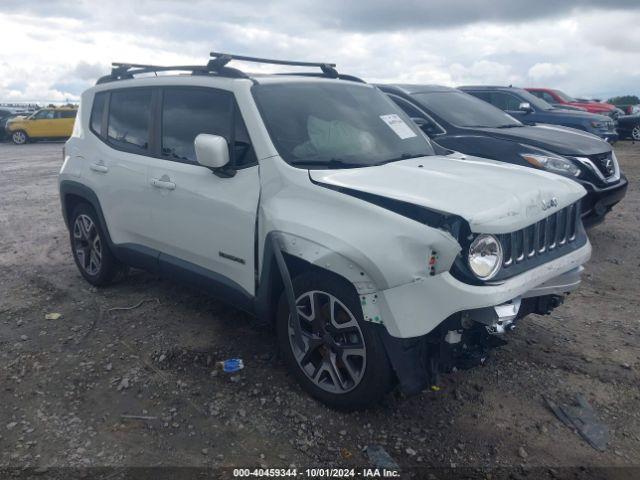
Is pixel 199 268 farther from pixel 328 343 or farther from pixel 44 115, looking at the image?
pixel 44 115

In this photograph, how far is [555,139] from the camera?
6.44 metres

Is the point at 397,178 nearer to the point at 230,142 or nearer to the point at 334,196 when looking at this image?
the point at 334,196

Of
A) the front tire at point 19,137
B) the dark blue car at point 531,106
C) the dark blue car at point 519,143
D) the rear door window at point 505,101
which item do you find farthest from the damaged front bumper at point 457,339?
the front tire at point 19,137

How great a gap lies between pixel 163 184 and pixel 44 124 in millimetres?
22884

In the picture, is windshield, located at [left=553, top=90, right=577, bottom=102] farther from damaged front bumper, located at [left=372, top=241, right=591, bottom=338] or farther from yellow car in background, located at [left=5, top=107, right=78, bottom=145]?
yellow car in background, located at [left=5, top=107, right=78, bottom=145]

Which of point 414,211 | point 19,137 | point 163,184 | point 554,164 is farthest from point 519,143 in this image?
point 19,137

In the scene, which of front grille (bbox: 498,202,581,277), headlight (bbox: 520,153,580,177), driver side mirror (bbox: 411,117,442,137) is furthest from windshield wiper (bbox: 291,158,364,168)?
driver side mirror (bbox: 411,117,442,137)

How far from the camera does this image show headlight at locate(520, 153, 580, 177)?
5984mm

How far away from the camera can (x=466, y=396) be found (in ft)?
11.5

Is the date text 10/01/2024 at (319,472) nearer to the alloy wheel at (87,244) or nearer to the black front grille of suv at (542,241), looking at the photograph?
the black front grille of suv at (542,241)

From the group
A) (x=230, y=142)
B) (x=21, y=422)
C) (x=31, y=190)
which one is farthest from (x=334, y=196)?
(x=31, y=190)

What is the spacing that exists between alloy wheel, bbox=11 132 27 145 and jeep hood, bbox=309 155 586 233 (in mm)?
24940

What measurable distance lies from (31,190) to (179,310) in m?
8.16

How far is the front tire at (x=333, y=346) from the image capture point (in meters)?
3.03
